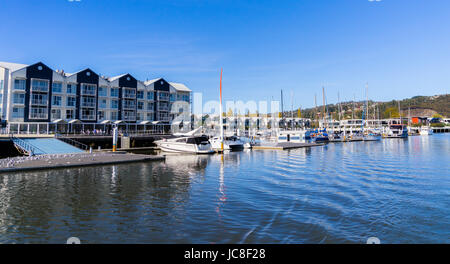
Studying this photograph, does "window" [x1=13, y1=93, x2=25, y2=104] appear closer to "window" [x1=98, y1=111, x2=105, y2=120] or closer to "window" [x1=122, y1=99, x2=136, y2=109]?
"window" [x1=98, y1=111, x2=105, y2=120]

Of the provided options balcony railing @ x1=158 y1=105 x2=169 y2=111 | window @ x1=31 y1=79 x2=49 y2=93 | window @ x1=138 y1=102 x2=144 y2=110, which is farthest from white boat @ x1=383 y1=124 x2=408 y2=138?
window @ x1=31 y1=79 x2=49 y2=93

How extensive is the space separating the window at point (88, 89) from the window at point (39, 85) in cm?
719

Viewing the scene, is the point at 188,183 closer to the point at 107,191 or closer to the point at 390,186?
the point at 107,191

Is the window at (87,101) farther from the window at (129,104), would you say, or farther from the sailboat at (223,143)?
the sailboat at (223,143)

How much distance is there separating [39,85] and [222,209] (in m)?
60.2

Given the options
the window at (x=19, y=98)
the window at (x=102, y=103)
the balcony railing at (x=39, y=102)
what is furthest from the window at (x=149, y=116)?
the window at (x=19, y=98)

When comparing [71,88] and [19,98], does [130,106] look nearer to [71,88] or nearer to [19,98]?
[71,88]

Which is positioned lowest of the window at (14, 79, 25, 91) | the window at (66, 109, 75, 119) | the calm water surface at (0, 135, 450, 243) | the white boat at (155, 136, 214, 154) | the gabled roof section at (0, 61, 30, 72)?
the calm water surface at (0, 135, 450, 243)

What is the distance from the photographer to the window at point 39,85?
183ft

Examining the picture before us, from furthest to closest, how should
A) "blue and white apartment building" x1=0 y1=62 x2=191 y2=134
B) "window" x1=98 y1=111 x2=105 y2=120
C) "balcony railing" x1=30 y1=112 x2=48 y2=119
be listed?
"window" x1=98 y1=111 x2=105 y2=120, "balcony railing" x1=30 y1=112 x2=48 y2=119, "blue and white apartment building" x1=0 y1=62 x2=191 y2=134

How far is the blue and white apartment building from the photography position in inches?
2133

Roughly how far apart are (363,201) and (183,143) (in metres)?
34.7

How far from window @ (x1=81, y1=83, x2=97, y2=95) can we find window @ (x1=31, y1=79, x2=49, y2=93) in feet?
23.6

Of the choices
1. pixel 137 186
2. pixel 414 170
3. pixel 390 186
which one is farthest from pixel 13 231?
pixel 414 170
